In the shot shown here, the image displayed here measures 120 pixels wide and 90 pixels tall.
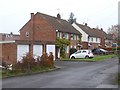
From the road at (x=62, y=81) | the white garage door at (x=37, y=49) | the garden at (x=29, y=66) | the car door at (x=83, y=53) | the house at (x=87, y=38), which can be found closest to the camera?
the road at (x=62, y=81)

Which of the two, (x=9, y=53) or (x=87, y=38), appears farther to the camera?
(x=87, y=38)

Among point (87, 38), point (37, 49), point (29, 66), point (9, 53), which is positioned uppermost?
point (87, 38)

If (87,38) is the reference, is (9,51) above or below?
below

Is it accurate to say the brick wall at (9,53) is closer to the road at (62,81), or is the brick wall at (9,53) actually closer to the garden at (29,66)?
the garden at (29,66)

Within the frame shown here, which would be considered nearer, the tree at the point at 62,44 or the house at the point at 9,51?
the house at the point at 9,51

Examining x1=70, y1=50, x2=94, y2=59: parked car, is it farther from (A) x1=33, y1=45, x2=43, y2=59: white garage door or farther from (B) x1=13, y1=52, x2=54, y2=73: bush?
(B) x1=13, y1=52, x2=54, y2=73: bush

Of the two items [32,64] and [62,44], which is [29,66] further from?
[62,44]

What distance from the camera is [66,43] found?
5253 cm

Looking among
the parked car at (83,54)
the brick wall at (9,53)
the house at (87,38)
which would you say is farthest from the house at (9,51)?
the house at (87,38)

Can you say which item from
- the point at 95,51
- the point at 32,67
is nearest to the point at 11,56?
the point at 32,67

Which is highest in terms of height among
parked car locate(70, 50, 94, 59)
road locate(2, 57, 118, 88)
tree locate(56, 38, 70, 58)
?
tree locate(56, 38, 70, 58)

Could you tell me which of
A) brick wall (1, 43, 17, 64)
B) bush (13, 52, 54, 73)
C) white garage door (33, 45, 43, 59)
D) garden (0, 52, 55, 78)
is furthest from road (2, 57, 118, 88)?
white garage door (33, 45, 43, 59)

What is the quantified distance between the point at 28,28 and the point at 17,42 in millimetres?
22012

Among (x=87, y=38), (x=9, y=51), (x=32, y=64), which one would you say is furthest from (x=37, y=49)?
(x=87, y=38)
